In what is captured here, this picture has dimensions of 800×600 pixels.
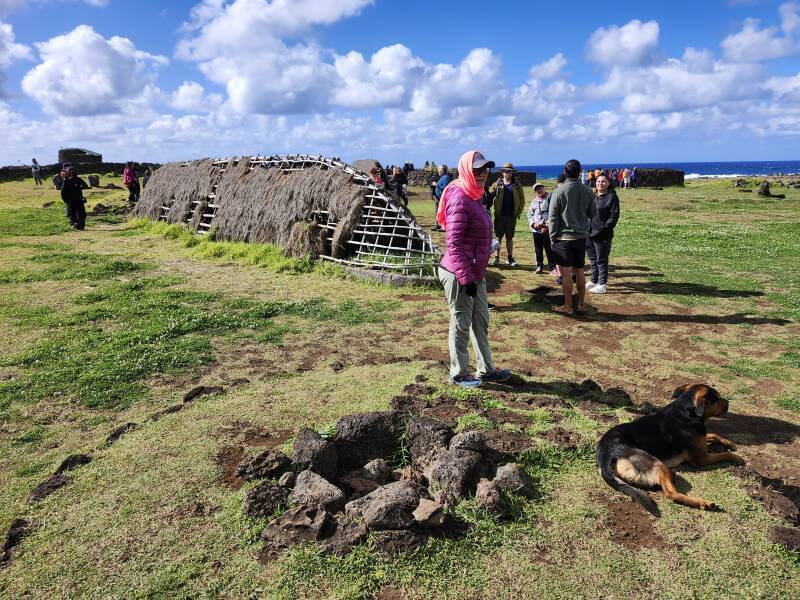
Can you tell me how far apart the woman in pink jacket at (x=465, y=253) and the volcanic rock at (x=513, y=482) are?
1577mm

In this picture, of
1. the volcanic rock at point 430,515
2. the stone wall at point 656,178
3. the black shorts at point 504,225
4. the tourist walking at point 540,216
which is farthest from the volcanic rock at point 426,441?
the stone wall at point 656,178

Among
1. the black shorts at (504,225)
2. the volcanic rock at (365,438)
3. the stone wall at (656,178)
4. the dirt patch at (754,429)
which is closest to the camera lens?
the volcanic rock at (365,438)

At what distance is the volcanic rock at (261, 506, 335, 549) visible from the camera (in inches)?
131

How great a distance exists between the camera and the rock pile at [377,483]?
3.36 metres

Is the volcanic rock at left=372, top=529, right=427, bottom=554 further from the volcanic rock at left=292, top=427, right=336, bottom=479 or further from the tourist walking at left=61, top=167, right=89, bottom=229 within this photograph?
the tourist walking at left=61, top=167, right=89, bottom=229

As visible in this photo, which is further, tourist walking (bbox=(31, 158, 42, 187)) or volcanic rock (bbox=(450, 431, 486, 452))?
tourist walking (bbox=(31, 158, 42, 187))

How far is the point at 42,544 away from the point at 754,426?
18.4ft

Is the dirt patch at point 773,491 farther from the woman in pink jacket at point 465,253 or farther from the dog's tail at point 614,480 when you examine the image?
the woman in pink jacket at point 465,253

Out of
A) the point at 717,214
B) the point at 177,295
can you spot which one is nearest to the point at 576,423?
the point at 177,295

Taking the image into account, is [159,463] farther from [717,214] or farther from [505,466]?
[717,214]

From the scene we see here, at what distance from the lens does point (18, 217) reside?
69.2ft

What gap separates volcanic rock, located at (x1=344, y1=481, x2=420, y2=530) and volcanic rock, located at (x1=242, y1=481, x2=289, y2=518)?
490 millimetres

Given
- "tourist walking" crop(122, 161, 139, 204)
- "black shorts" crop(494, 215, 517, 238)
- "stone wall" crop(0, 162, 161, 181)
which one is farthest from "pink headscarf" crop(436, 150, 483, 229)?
"stone wall" crop(0, 162, 161, 181)

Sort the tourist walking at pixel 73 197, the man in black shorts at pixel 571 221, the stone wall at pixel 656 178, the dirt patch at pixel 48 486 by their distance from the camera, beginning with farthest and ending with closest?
the stone wall at pixel 656 178 < the tourist walking at pixel 73 197 < the man in black shorts at pixel 571 221 < the dirt patch at pixel 48 486
